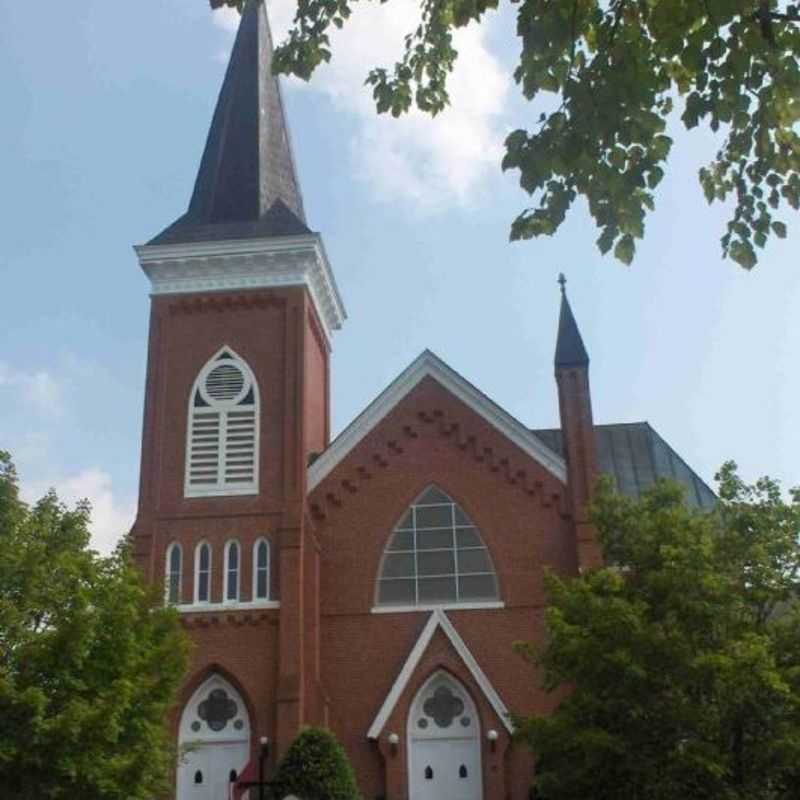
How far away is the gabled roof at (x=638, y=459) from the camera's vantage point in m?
30.0

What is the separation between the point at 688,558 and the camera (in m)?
17.9

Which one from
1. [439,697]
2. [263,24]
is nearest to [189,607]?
[439,697]

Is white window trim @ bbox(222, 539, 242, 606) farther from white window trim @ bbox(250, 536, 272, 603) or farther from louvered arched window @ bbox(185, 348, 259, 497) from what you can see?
louvered arched window @ bbox(185, 348, 259, 497)

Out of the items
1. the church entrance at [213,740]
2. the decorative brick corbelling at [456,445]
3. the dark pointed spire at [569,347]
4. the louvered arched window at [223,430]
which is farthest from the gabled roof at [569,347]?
the church entrance at [213,740]

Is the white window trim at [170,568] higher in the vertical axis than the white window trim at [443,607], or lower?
higher

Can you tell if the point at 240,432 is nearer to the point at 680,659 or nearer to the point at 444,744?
the point at 444,744

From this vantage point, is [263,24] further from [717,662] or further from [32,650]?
[717,662]

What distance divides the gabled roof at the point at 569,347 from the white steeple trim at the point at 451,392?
6.13ft

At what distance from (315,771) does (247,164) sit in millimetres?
17003

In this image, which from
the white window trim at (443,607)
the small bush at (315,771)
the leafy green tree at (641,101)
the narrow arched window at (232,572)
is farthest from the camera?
the narrow arched window at (232,572)

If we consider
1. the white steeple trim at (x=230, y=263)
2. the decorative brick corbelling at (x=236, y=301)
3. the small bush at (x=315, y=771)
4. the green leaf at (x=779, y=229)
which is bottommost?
the small bush at (x=315, y=771)

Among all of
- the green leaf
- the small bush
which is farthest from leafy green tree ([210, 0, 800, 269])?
the small bush

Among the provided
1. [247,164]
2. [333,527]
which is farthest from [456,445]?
[247,164]

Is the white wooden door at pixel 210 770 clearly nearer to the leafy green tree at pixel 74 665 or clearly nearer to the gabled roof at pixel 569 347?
the leafy green tree at pixel 74 665
